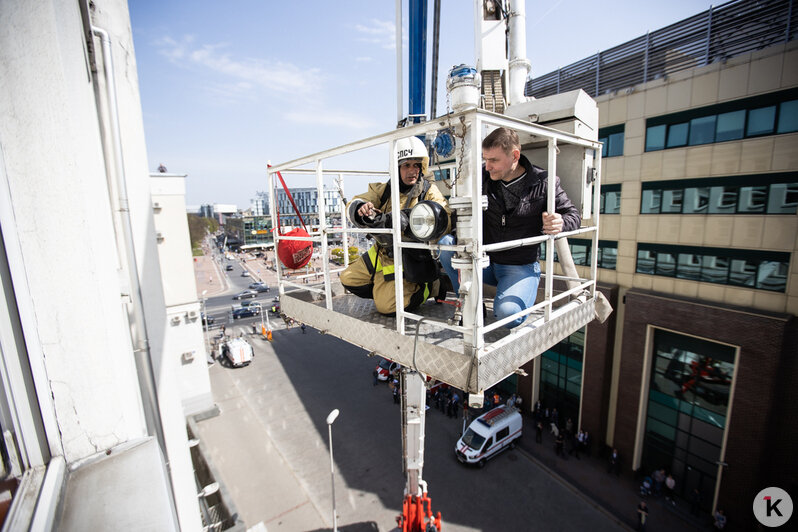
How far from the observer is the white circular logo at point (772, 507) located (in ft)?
33.2

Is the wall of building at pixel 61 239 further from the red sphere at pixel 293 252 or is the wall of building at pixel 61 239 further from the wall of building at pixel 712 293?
the wall of building at pixel 712 293

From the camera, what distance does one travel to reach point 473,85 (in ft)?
10.5

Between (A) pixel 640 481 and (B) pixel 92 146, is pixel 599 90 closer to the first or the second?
(A) pixel 640 481

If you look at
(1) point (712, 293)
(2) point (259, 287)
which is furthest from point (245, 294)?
(1) point (712, 293)

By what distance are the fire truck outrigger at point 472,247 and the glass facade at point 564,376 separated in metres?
10.3

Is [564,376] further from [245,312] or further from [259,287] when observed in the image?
[259,287]

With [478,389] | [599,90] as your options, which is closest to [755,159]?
[599,90]

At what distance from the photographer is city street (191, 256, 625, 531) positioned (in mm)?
11547

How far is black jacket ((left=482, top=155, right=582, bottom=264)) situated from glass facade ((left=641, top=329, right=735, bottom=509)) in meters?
10.9

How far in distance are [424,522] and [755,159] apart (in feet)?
42.2

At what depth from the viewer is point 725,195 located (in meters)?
10.6

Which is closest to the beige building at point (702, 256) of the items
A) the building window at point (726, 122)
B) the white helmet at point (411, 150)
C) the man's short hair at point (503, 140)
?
the building window at point (726, 122)

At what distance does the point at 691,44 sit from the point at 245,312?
116 feet

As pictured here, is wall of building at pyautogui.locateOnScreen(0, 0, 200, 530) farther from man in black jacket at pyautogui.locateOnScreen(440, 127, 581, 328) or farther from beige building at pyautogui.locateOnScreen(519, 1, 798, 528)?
beige building at pyautogui.locateOnScreen(519, 1, 798, 528)
